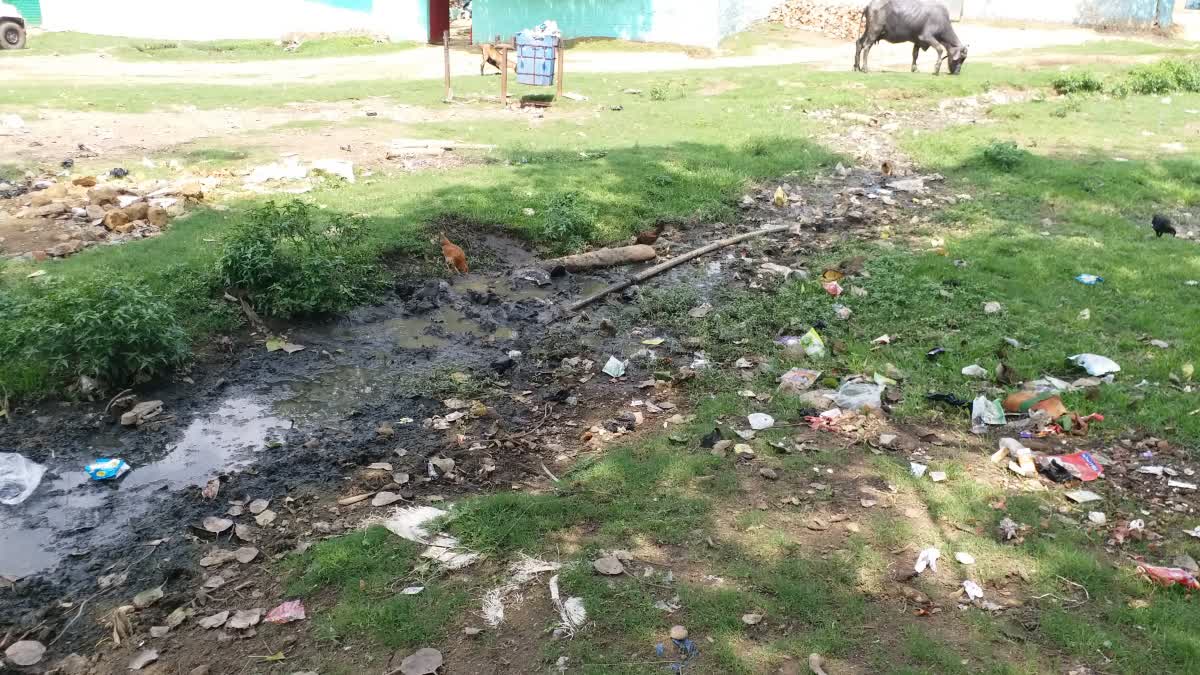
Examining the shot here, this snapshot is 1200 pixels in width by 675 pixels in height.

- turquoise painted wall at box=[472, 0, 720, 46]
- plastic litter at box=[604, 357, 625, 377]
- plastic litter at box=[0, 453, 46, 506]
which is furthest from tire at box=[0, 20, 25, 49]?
plastic litter at box=[604, 357, 625, 377]

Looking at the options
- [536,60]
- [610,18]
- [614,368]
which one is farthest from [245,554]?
[610,18]

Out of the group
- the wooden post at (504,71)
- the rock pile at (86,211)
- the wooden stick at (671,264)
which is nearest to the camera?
the wooden stick at (671,264)

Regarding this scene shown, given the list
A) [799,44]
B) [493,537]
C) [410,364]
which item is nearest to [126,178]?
[410,364]

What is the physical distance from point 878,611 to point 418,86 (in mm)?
13424

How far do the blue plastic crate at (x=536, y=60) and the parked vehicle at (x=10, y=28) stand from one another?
1464cm

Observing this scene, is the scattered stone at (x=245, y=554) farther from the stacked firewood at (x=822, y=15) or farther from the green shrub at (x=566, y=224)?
the stacked firewood at (x=822, y=15)

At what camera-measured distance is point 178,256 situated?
246 inches

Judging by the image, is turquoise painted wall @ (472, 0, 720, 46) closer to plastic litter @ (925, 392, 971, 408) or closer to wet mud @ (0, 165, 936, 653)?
wet mud @ (0, 165, 936, 653)

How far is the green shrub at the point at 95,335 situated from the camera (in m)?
4.75

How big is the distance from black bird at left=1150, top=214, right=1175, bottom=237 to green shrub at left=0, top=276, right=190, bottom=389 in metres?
7.43

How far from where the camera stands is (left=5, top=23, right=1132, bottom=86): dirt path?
53.5 ft

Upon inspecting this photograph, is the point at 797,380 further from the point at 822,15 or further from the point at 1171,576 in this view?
the point at 822,15

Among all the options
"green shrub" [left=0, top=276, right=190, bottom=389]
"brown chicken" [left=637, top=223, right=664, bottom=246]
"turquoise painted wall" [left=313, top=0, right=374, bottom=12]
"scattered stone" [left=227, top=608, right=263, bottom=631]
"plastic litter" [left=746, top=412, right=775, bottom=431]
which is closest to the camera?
"scattered stone" [left=227, top=608, right=263, bottom=631]

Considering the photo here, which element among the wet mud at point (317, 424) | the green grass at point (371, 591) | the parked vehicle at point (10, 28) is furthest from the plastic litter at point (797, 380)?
the parked vehicle at point (10, 28)
